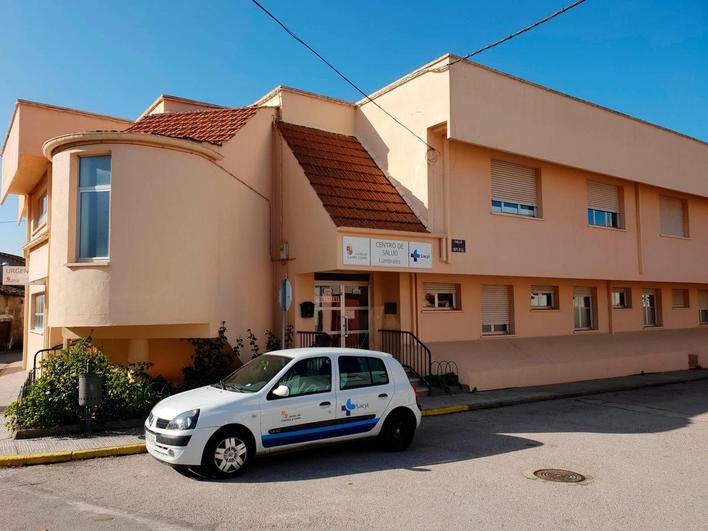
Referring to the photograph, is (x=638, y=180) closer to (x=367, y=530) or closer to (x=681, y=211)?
(x=681, y=211)

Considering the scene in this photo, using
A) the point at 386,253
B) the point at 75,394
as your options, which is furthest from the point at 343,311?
the point at 75,394

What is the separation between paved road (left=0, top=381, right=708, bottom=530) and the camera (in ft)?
18.4

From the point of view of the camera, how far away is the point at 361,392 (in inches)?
321

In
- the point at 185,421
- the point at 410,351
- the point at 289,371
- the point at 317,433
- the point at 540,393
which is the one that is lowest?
the point at 540,393

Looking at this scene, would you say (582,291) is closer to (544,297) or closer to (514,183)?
(544,297)

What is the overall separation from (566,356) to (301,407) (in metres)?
10.9

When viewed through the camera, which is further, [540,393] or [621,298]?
[621,298]

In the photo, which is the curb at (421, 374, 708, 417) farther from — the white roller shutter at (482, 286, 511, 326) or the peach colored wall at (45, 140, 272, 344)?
the peach colored wall at (45, 140, 272, 344)

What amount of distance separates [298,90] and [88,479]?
427 inches

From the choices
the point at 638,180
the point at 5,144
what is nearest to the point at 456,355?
the point at 638,180

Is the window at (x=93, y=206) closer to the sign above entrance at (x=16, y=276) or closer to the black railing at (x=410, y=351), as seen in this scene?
the black railing at (x=410, y=351)

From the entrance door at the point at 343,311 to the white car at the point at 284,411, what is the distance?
5.53 meters

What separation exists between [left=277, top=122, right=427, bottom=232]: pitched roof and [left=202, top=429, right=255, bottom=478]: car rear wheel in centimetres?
597

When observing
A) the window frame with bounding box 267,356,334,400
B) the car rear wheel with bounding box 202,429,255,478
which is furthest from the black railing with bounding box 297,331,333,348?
the car rear wheel with bounding box 202,429,255,478
